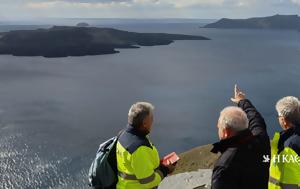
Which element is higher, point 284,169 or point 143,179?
point 284,169

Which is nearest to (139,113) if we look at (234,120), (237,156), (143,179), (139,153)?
(139,153)

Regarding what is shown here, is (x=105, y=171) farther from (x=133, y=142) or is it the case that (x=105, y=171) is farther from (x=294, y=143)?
(x=294, y=143)

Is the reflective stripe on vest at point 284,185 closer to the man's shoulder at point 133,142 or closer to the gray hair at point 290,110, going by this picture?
the gray hair at point 290,110

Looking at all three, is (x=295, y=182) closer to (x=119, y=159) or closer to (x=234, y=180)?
(x=234, y=180)

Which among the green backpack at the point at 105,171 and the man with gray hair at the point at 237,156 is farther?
the green backpack at the point at 105,171

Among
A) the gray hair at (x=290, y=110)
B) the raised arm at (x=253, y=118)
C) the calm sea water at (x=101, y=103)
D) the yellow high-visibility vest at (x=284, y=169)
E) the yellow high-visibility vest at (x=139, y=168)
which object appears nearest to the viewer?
the gray hair at (x=290, y=110)

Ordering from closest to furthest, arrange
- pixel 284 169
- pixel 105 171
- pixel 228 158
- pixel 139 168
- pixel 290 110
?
pixel 228 158 → pixel 290 110 → pixel 284 169 → pixel 139 168 → pixel 105 171

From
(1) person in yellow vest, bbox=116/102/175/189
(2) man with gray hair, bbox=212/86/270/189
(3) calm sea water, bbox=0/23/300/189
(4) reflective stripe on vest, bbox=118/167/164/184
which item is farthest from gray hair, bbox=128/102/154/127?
(3) calm sea water, bbox=0/23/300/189

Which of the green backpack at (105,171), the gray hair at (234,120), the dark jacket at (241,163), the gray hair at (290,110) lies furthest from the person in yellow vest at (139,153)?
the gray hair at (290,110)

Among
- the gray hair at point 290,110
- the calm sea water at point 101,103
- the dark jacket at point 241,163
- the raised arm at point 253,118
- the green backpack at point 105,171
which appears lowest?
the calm sea water at point 101,103
